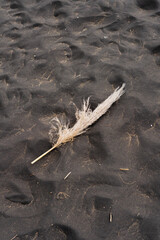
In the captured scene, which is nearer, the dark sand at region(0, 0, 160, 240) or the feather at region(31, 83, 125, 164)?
the dark sand at region(0, 0, 160, 240)

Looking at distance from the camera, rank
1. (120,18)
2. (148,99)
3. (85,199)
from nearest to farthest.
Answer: (85,199)
(148,99)
(120,18)

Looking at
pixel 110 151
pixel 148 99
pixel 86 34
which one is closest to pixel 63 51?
pixel 86 34

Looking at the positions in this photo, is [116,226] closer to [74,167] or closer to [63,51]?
[74,167]

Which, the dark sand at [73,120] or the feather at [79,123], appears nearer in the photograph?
the dark sand at [73,120]

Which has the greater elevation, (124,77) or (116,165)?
(124,77)
